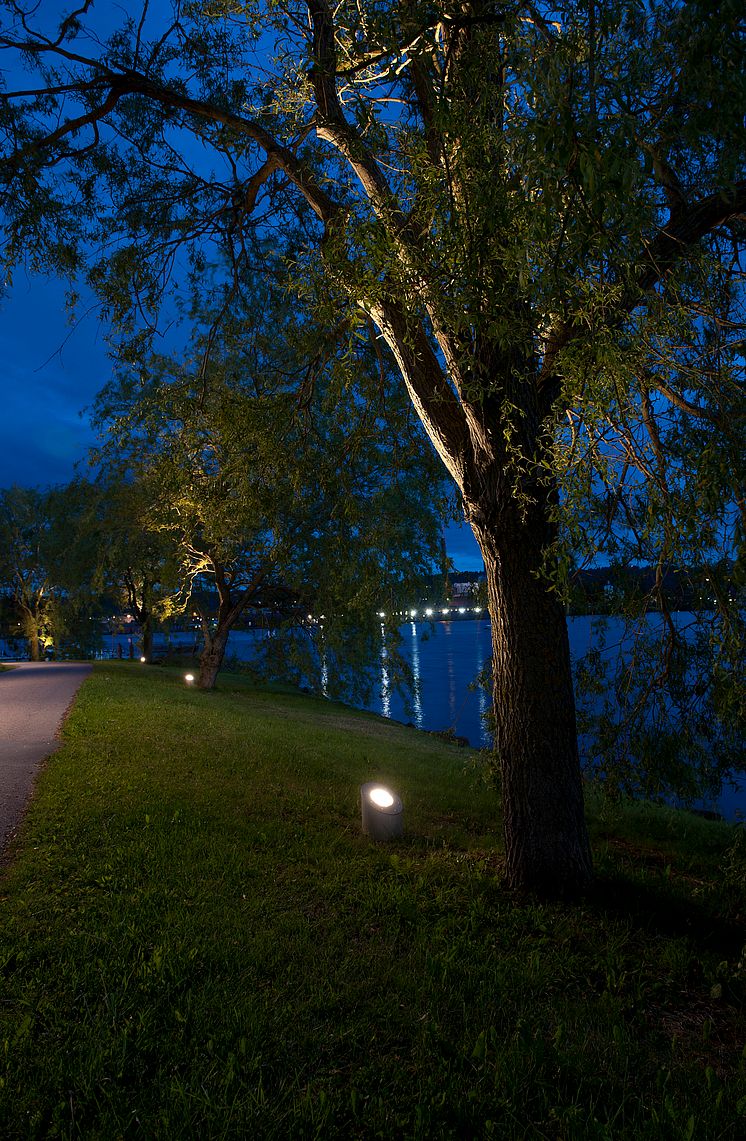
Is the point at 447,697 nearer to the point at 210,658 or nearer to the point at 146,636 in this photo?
the point at 146,636

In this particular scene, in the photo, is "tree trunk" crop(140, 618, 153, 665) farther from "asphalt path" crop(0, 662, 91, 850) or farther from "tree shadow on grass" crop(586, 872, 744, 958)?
"tree shadow on grass" crop(586, 872, 744, 958)

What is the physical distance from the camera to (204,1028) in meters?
3.08

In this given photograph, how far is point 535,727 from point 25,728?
8490 millimetres

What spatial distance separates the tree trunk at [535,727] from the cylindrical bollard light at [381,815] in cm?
134

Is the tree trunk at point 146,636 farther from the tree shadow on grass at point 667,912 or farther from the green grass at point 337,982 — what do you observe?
the tree shadow on grass at point 667,912

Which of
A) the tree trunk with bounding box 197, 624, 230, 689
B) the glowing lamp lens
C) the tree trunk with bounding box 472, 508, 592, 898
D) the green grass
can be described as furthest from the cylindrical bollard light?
the tree trunk with bounding box 197, 624, 230, 689

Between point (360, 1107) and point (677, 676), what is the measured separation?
4647 millimetres

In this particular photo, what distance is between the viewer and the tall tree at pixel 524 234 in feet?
10.2

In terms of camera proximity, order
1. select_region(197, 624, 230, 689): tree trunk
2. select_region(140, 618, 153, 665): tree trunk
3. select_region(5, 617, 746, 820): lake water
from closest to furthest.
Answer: select_region(5, 617, 746, 820): lake water
select_region(197, 624, 230, 689): tree trunk
select_region(140, 618, 153, 665): tree trunk

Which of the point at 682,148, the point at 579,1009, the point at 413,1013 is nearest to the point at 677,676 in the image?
the point at 579,1009

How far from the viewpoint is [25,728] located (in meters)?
10.1

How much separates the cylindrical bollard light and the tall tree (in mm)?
1383

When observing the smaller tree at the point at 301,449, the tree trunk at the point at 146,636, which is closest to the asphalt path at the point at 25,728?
the smaller tree at the point at 301,449

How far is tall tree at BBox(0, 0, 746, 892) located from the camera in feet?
10.2
